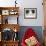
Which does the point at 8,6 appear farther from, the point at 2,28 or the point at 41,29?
the point at 41,29

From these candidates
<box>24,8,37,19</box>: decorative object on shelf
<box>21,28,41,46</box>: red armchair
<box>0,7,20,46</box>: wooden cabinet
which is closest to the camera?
<box>21,28,41,46</box>: red armchair

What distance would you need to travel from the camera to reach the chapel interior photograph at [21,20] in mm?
5832

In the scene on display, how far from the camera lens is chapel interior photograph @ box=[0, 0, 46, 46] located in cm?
583

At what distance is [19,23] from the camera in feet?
19.7

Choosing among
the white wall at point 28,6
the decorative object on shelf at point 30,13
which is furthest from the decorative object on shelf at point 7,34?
the decorative object on shelf at point 30,13

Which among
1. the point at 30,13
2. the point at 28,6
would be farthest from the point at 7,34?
the point at 28,6

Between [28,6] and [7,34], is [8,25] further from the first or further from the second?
[28,6]

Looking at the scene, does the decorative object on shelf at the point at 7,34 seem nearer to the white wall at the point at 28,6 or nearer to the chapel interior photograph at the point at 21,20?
the chapel interior photograph at the point at 21,20

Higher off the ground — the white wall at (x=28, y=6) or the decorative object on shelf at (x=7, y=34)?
the white wall at (x=28, y=6)

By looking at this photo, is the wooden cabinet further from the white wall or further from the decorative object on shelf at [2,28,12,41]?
the white wall

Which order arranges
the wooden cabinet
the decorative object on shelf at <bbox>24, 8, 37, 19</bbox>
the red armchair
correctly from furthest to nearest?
the decorative object on shelf at <bbox>24, 8, 37, 19</bbox>
the wooden cabinet
the red armchair

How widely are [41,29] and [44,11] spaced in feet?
2.33

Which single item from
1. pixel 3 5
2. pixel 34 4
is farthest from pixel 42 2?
pixel 3 5

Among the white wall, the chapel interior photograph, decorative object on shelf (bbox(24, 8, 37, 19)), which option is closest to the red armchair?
the chapel interior photograph
